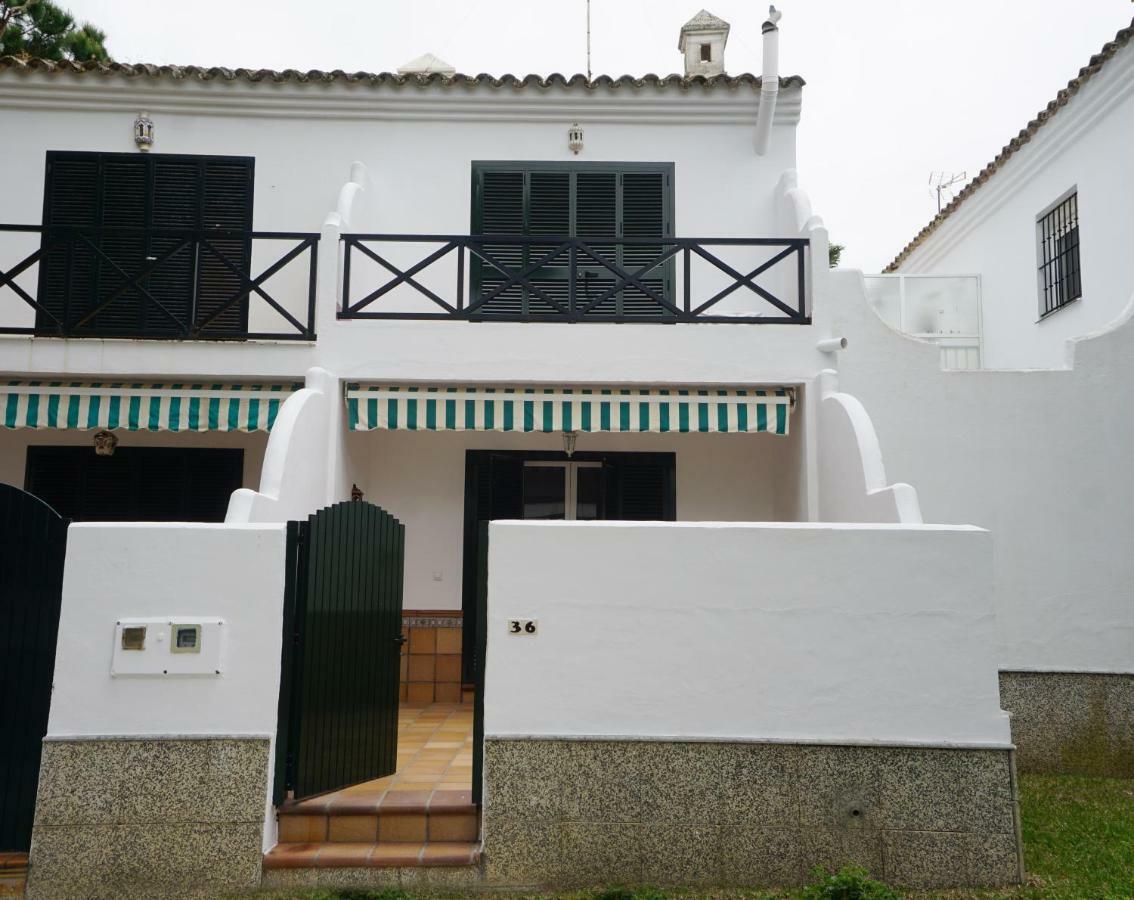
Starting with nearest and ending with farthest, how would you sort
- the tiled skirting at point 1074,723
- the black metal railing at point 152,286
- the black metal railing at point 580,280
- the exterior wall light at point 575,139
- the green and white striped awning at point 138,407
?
the tiled skirting at point 1074,723
the green and white striped awning at point 138,407
the black metal railing at point 580,280
the black metal railing at point 152,286
the exterior wall light at point 575,139

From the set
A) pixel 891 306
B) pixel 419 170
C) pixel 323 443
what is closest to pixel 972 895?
pixel 323 443

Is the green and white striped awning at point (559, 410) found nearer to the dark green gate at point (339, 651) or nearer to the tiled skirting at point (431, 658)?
the dark green gate at point (339, 651)

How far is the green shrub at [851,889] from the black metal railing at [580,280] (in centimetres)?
617

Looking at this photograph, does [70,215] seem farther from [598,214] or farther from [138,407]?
[598,214]

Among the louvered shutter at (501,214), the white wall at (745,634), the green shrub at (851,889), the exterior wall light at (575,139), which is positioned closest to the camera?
the green shrub at (851,889)

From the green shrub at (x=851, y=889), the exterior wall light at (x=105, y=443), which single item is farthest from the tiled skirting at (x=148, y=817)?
the exterior wall light at (x=105, y=443)

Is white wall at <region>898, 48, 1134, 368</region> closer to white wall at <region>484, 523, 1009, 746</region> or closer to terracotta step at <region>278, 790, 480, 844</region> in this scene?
white wall at <region>484, 523, 1009, 746</region>

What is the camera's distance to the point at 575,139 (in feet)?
40.2

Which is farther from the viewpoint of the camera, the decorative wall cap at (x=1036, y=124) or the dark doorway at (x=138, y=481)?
the dark doorway at (x=138, y=481)

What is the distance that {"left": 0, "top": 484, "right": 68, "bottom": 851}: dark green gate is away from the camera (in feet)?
22.0

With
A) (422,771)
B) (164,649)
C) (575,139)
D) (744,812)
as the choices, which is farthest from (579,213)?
(744,812)

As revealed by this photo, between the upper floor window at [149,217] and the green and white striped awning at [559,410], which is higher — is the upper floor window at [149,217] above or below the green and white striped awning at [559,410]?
above

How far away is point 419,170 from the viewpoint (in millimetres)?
12336

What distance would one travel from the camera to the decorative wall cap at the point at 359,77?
1188 cm
